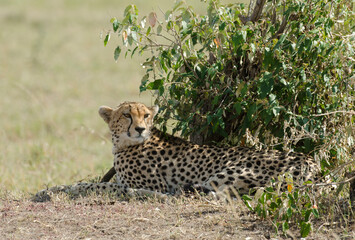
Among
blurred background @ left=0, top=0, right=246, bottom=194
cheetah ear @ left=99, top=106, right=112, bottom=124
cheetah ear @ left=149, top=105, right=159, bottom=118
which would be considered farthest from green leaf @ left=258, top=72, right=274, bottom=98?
cheetah ear @ left=99, top=106, right=112, bottom=124

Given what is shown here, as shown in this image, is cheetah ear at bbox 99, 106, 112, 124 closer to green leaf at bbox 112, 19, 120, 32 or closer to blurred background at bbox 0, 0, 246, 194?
blurred background at bbox 0, 0, 246, 194

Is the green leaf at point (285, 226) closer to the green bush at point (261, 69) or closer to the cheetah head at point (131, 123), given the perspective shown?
the green bush at point (261, 69)

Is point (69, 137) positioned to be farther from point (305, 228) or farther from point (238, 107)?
point (305, 228)

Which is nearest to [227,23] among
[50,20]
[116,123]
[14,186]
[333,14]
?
[333,14]

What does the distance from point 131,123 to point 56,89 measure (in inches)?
290

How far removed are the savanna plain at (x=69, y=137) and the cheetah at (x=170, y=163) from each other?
0.29 metres

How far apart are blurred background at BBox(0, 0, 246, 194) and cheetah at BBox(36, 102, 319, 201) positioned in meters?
0.43

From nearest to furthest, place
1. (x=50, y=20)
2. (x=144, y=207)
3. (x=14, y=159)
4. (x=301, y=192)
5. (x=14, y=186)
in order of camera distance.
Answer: (x=301, y=192), (x=144, y=207), (x=14, y=186), (x=14, y=159), (x=50, y=20)

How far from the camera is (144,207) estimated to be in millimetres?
4328

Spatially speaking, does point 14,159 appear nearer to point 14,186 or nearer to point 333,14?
point 14,186

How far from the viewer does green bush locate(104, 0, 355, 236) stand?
4.36 meters

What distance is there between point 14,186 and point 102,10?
52.0 feet

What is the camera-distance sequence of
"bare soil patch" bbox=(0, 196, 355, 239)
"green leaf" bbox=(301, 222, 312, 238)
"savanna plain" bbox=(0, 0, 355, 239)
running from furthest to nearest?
"savanna plain" bbox=(0, 0, 355, 239), "bare soil patch" bbox=(0, 196, 355, 239), "green leaf" bbox=(301, 222, 312, 238)

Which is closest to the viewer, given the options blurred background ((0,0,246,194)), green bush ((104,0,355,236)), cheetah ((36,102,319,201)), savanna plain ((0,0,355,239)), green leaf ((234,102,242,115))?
savanna plain ((0,0,355,239))
